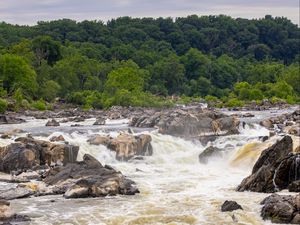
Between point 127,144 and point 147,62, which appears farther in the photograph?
point 147,62

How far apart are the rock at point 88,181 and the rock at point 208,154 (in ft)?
25.8

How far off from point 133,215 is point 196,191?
183 inches

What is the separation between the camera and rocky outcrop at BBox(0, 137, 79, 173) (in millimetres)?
27469

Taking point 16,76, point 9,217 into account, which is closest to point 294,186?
point 9,217

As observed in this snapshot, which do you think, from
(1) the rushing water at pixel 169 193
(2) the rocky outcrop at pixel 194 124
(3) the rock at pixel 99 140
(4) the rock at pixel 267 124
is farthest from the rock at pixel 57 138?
(4) the rock at pixel 267 124

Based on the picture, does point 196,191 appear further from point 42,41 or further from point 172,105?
point 42,41

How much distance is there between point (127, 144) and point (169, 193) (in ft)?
29.6

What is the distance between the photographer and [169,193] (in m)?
23.2

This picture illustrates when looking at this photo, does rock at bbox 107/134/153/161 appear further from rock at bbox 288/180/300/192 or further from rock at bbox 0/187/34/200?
rock at bbox 288/180/300/192

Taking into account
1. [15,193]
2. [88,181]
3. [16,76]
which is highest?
[16,76]

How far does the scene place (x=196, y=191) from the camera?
2364cm

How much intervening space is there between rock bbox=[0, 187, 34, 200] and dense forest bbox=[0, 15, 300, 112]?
101ft

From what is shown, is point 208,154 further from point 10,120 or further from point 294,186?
point 10,120

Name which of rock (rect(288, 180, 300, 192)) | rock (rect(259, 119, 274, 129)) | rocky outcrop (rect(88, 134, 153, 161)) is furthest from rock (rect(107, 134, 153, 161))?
rock (rect(259, 119, 274, 129))
